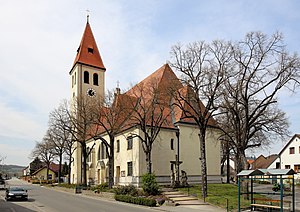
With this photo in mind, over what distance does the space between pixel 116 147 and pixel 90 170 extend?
39.8 ft

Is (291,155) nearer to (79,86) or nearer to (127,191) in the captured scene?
(79,86)

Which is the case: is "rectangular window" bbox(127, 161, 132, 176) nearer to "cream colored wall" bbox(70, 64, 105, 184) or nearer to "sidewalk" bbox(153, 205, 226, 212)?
"sidewalk" bbox(153, 205, 226, 212)

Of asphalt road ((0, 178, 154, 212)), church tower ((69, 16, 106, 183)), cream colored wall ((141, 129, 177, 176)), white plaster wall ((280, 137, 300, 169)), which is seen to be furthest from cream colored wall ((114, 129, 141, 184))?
white plaster wall ((280, 137, 300, 169))

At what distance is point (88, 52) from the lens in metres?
60.6

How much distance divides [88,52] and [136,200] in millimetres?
38552

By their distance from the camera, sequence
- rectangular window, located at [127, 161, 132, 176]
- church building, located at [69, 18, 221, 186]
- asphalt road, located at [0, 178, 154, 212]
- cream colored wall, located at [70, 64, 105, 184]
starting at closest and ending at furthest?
asphalt road, located at [0, 178, 154, 212] → church building, located at [69, 18, 221, 186] → rectangular window, located at [127, 161, 132, 176] → cream colored wall, located at [70, 64, 105, 184]

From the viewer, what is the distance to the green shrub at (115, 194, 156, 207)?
1000 inches

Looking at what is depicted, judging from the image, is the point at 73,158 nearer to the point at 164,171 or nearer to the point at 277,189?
the point at 164,171

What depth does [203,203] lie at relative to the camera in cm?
2558

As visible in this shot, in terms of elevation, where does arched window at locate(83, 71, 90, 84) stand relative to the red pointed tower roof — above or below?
below

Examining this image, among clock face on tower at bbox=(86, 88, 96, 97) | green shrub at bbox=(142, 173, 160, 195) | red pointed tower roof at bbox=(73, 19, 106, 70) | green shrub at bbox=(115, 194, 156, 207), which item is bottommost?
green shrub at bbox=(115, 194, 156, 207)

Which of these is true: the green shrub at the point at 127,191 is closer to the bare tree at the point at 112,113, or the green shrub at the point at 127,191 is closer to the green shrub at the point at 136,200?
the green shrub at the point at 136,200

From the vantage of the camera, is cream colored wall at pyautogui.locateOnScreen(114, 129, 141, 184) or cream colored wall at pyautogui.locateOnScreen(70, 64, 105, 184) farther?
cream colored wall at pyautogui.locateOnScreen(70, 64, 105, 184)

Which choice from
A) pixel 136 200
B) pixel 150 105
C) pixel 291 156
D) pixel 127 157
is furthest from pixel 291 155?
pixel 136 200
